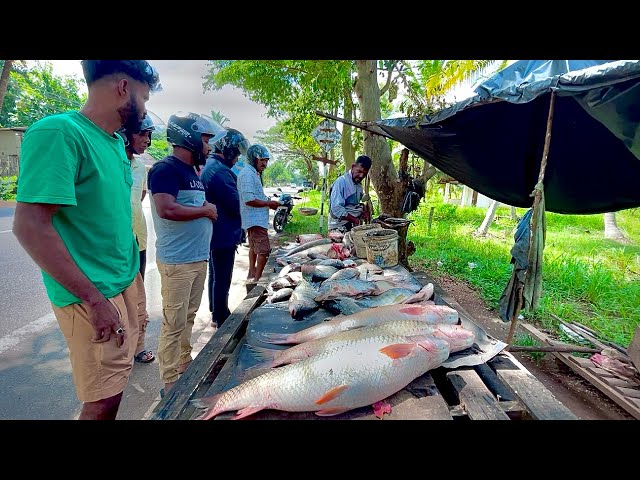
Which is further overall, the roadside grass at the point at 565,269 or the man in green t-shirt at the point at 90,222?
the roadside grass at the point at 565,269

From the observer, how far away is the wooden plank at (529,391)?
1.60 m

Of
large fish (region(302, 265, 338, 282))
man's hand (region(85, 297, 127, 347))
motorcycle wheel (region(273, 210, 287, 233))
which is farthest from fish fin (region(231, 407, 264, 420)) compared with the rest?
motorcycle wheel (region(273, 210, 287, 233))

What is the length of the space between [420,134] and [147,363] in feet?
14.5

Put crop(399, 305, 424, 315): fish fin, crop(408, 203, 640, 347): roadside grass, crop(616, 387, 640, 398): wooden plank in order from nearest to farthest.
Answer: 1. crop(399, 305, 424, 315): fish fin
2. crop(616, 387, 640, 398): wooden plank
3. crop(408, 203, 640, 347): roadside grass

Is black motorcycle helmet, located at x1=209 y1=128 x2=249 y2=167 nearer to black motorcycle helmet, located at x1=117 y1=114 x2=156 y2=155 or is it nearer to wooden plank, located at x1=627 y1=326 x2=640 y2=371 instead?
black motorcycle helmet, located at x1=117 y1=114 x2=156 y2=155

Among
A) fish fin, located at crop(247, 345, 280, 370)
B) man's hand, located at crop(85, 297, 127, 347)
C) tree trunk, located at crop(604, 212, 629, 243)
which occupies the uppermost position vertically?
man's hand, located at crop(85, 297, 127, 347)

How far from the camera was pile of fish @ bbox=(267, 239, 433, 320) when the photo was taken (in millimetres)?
2672

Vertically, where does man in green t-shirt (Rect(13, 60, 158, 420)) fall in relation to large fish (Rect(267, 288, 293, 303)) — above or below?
above

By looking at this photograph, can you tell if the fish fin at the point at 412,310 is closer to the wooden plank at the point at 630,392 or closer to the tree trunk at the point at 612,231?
the wooden plank at the point at 630,392

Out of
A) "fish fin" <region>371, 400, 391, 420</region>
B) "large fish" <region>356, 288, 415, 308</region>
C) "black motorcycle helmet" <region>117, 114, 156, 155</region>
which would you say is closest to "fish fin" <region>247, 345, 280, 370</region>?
"fish fin" <region>371, 400, 391, 420</region>

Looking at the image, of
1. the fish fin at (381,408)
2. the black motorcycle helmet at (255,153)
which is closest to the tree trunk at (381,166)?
the black motorcycle helmet at (255,153)

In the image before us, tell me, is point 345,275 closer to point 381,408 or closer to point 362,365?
point 362,365

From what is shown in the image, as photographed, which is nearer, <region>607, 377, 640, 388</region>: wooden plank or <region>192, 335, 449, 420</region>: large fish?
<region>192, 335, 449, 420</region>: large fish

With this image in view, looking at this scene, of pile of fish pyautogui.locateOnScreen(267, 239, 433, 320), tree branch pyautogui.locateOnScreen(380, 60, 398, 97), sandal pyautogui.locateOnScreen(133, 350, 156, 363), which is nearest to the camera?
pile of fish pyautogui.locateOnScreen(267, 239, 433, 320)
